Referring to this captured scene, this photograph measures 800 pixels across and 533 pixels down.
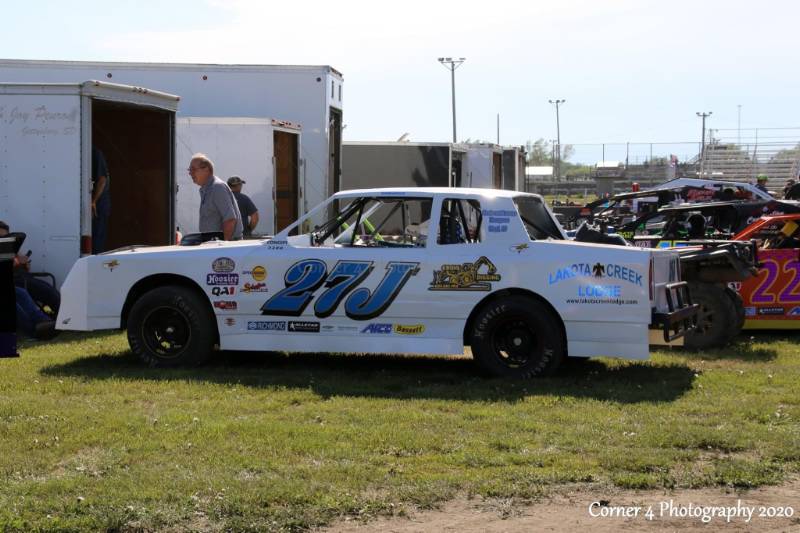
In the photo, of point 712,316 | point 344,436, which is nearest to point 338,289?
point 344,436

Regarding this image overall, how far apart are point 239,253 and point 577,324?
2905mm

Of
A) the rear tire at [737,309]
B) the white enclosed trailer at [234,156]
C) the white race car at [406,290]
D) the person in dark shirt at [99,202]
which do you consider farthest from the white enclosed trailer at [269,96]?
the rear tire at [737,309]

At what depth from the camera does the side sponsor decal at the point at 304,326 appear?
357 inches

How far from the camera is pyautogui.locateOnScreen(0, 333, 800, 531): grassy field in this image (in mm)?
5512

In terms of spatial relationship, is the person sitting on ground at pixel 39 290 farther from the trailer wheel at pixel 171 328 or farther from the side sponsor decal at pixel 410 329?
the side sponsor decal at pixel 410 329

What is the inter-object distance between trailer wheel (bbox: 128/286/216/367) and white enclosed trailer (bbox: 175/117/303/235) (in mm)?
6608

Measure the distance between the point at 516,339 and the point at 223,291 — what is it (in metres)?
2.51

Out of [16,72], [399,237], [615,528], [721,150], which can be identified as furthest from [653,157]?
[615,528]

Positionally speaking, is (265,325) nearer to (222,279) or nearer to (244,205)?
(222,279)

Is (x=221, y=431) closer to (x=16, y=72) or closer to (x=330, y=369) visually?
(x=330, y=369)

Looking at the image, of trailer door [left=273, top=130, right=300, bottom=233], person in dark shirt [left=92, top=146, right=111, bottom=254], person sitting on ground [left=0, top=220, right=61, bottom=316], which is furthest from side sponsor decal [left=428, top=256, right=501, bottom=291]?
trailer door [left=273, top=130, right=300, bottom=233]

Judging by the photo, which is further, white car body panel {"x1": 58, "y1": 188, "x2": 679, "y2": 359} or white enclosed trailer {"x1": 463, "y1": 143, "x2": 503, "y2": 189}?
white enclosed trailer {"x1": 463, "y1": 143, "x2": 503, "y2": 189}

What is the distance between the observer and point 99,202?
1280 centimetres

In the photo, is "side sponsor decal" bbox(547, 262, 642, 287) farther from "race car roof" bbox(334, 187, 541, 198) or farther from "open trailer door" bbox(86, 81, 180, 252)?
"open trailer door" bbox(86, 81, 180, 252)
